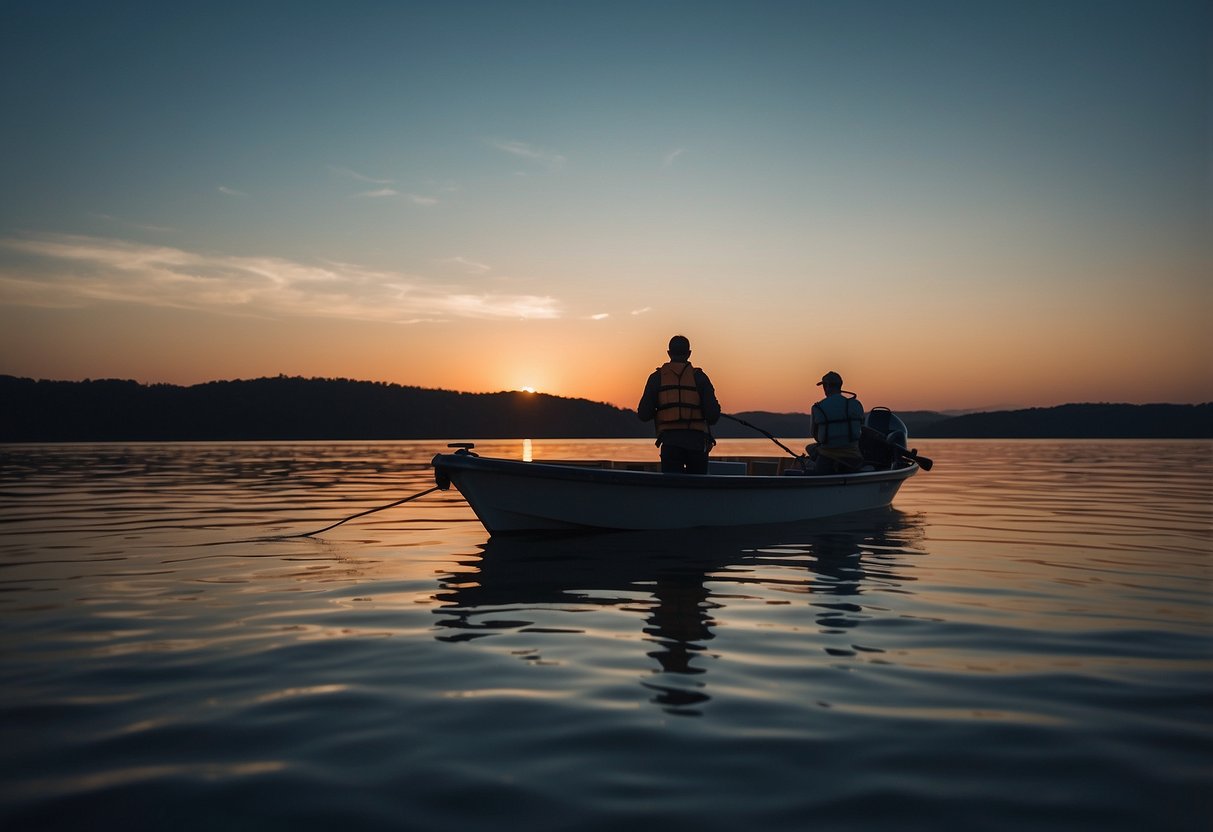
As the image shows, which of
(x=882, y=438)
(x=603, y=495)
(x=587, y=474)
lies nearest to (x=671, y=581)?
(x=587, y=474)

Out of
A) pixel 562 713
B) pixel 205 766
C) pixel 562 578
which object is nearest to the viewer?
pixel 205 766

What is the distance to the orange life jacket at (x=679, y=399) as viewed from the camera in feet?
36.9

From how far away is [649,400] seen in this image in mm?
11508

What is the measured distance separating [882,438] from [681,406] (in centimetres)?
743

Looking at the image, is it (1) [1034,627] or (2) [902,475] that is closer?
(1) [1034,627]

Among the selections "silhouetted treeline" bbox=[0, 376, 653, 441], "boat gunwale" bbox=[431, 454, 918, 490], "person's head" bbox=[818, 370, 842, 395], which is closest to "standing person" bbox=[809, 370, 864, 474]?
"person's head" bbox=[818, 370, 842, 395]

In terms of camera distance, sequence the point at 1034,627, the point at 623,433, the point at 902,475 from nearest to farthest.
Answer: the point at 1034,627
the point at 902,475
the point at 623,433

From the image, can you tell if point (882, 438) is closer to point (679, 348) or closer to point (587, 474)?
point (679, 348)

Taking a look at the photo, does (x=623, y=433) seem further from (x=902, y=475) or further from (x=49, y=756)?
(x=49, y=756)

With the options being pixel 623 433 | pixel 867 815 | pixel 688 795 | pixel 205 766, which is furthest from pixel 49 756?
pixel 623 433

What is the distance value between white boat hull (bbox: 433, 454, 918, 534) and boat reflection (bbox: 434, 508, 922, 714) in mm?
273

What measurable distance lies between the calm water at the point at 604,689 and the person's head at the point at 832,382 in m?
4.71

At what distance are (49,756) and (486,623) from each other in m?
3.06

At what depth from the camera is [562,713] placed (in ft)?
12.9
